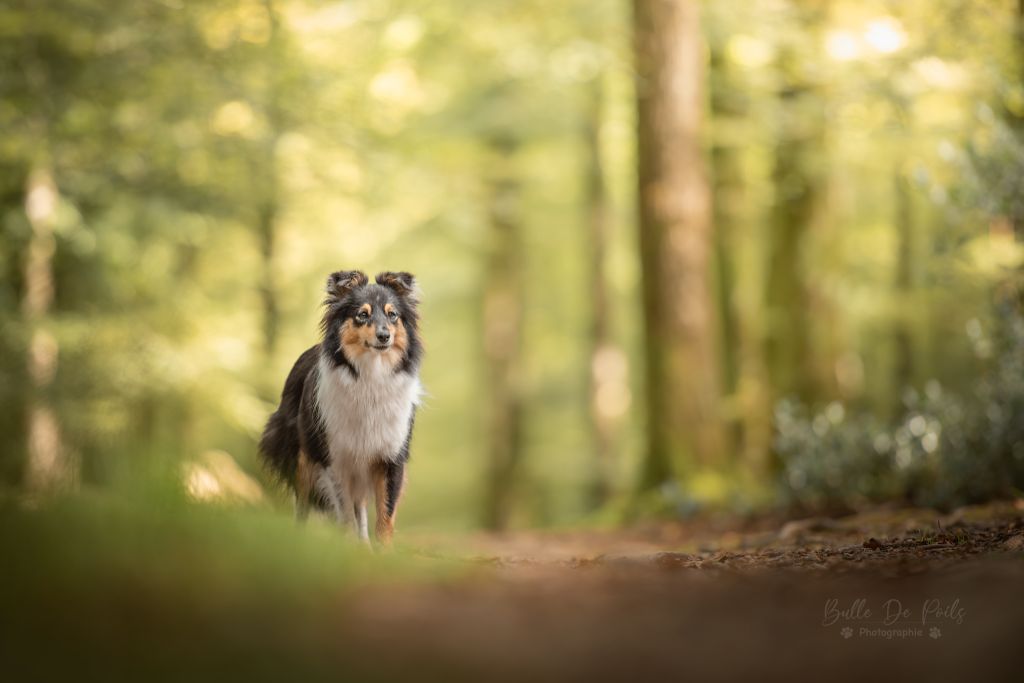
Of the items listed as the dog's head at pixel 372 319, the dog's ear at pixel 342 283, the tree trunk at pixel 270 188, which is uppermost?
the tree trunk at pixel 270 188

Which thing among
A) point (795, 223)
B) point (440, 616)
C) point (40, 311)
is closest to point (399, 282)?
point (440, 616)

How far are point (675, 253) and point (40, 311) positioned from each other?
26.0 feet

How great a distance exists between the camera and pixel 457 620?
3.03 meters

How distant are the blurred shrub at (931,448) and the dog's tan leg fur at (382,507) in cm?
456

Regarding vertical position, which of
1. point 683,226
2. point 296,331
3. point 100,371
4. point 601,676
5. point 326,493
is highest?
point 296,331

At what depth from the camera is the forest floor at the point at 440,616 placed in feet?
8.80

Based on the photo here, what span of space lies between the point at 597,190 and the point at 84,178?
10.4 meters

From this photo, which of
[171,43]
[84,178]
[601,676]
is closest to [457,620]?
[601,676]

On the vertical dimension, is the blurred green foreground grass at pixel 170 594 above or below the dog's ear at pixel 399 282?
below

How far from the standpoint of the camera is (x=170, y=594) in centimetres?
299

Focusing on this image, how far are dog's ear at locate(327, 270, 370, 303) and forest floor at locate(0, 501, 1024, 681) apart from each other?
194 cm

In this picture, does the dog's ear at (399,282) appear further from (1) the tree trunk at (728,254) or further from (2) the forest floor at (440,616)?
(1) the tree trunk at (728,254)

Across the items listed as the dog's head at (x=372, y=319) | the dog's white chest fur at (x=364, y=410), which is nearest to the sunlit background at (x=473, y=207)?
the dog's head at (x=372, y=319)

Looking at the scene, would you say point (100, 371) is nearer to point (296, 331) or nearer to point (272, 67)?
point (272, 67)
